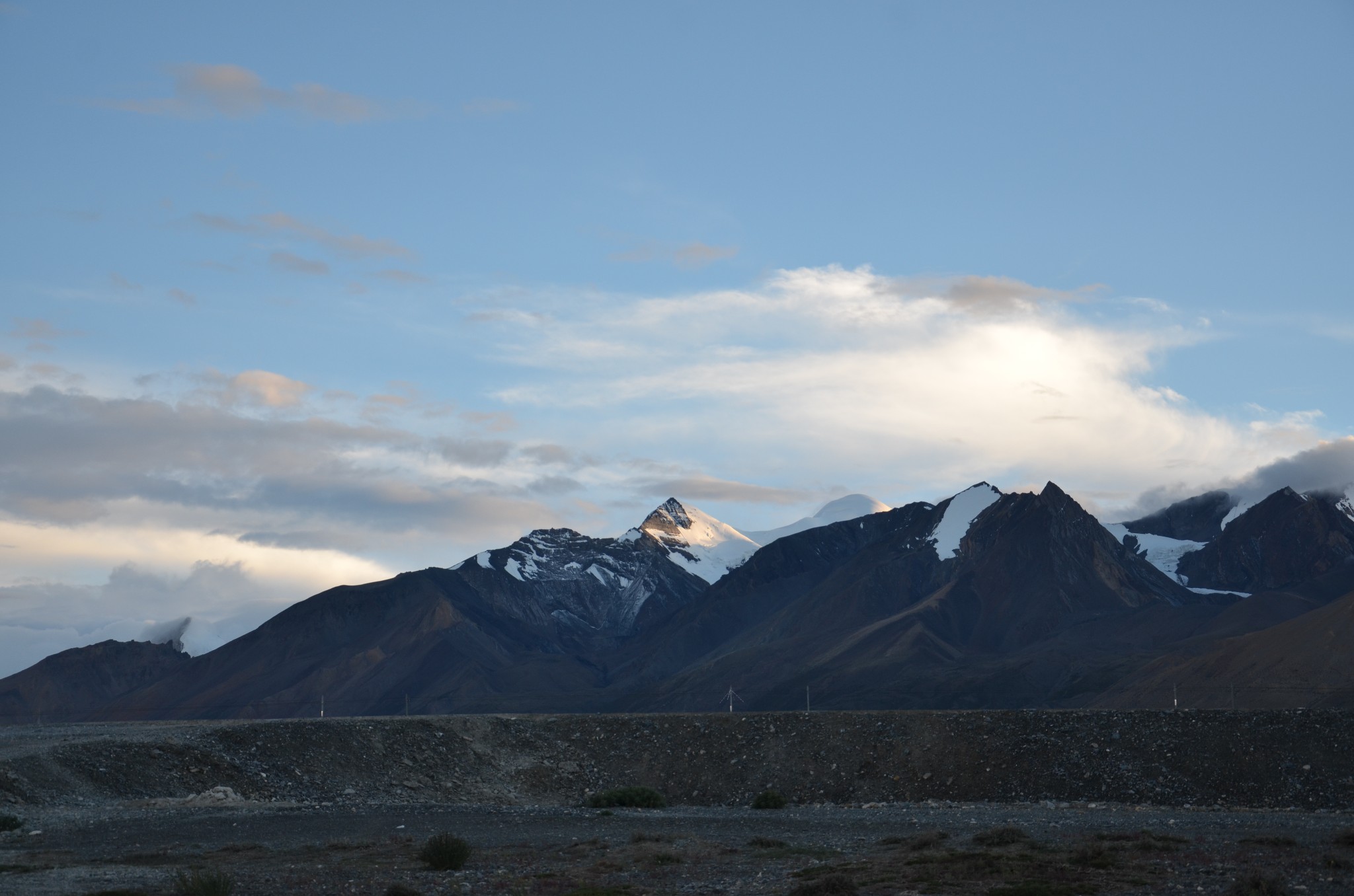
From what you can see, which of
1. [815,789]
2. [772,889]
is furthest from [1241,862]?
A: [815,789]

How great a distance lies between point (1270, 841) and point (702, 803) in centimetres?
2532

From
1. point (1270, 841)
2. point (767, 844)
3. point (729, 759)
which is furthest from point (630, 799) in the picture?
point (1270, 841)

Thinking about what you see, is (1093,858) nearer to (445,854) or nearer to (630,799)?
(445,854)

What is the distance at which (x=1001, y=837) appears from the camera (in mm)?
26609

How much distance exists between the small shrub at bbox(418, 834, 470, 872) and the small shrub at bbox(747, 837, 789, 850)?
6929 mm

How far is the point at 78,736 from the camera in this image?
4769 cm

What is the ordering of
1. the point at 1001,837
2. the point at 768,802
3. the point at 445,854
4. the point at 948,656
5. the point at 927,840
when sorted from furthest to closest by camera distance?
the point at 948,656
the point at 768,802
the point at 1001,837
the point at 927,840
the point at 445,854

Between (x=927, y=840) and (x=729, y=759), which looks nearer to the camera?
(x=927, y=840)

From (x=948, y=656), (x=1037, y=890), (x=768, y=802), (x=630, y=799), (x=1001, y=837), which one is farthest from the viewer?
(x=948, y=656)

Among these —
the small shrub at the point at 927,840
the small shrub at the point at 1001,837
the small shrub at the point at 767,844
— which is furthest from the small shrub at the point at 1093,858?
the small shrub at the point at 767,844

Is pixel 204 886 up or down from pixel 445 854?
up

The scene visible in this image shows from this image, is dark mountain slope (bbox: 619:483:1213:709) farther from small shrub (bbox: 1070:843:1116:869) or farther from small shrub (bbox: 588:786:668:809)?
small shrub (bbox: 1070:843:1116:869)

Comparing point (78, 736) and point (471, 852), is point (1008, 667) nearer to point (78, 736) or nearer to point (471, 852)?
point (78, 736)

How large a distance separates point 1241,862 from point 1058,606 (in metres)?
153
